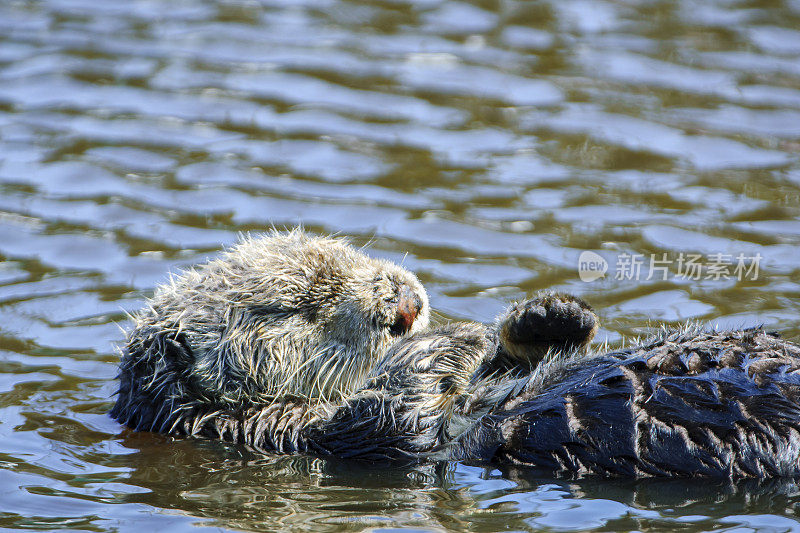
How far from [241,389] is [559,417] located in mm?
1397

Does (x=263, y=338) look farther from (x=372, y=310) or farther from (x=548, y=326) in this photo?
(x=548, y=326)

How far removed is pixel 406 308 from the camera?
184 inches

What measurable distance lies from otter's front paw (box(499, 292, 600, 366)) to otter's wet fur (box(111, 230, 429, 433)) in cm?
50

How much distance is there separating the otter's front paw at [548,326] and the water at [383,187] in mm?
612

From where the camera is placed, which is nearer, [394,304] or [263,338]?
[263,338]

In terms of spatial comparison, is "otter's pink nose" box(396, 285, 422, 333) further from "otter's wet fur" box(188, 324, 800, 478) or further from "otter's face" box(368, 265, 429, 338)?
"otter's wet fur" box(188, 324, 800, 478)

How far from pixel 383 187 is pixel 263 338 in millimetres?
3054

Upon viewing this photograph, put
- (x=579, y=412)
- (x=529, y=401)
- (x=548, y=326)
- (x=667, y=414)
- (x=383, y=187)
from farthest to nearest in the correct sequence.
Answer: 1. (x=383, y=187)
2. (x=548, y=326)
3. (x=529, y=401)
4. (x=579, y=412)
5. (x=667, y=414)

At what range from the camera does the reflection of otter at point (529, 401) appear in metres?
3.86

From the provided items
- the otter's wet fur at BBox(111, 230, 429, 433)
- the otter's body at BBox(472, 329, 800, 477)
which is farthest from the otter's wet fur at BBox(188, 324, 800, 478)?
the otter's wet fur at BBox(111, 230, 429, 433)

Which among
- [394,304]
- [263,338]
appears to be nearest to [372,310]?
[394,304]

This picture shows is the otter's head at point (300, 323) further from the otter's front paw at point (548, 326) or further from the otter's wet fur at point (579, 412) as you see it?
the otter's front paw at point (548, 326)

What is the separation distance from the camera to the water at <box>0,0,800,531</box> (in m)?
4.09

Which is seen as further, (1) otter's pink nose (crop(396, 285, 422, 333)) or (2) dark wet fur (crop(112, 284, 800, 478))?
(1) otter's pink nose (crop(396, 285, 422, 333))
